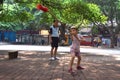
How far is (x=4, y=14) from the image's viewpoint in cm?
2383

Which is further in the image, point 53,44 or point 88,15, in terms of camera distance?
point 88,15

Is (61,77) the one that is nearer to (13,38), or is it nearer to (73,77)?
(73,77)

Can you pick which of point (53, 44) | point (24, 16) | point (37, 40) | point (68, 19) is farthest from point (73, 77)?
point (37, 40)

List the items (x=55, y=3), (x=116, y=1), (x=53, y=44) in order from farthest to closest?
(x=116, y=1), (x=55, y=3), (x=53, y=44)

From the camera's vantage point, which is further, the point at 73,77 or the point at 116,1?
the point at 116,1

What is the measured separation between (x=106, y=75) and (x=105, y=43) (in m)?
44.2

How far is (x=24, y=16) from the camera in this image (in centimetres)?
2327

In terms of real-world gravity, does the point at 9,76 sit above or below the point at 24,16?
below

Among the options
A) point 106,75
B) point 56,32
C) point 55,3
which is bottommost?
point 106,75

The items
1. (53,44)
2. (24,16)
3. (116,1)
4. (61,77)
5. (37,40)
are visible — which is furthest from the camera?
(37,40)

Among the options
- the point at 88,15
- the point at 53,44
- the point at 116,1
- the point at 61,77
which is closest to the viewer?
the point at 61,77

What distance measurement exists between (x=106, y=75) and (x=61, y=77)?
139cm

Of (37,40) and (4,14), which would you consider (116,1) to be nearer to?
(37,40)

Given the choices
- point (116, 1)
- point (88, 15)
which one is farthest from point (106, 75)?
point (116, 1)
